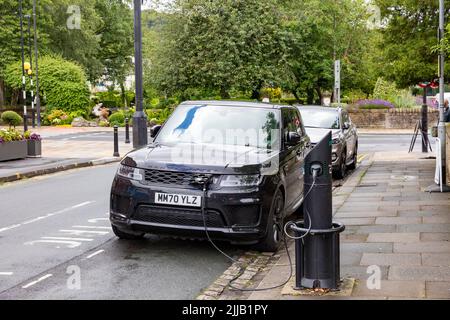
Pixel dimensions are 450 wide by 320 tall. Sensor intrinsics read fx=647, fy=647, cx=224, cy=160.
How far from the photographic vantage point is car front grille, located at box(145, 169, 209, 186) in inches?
268

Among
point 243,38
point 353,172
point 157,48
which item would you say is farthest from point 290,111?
point 157,48

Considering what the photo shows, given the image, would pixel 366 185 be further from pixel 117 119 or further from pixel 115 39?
pixel 115 39

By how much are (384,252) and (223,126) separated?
2547 mm

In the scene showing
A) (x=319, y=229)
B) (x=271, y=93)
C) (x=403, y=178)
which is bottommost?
(x=403, y=178)

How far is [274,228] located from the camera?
287 inches

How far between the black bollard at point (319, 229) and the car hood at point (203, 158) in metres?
1.62

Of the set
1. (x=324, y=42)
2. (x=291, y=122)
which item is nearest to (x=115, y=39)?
(x=324, y=42)

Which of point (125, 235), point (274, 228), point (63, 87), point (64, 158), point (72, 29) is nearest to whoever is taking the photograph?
point (274, 228)

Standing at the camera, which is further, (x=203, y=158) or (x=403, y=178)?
(x=403, y=178)

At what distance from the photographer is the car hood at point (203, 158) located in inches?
271

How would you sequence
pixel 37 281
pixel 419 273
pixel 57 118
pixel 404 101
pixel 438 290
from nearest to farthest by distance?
pixel 438 290 < pixel 419 273 < pixel 37 281 < pixel 404 101 < pixel 57 118

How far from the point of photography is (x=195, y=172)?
6812 mm
